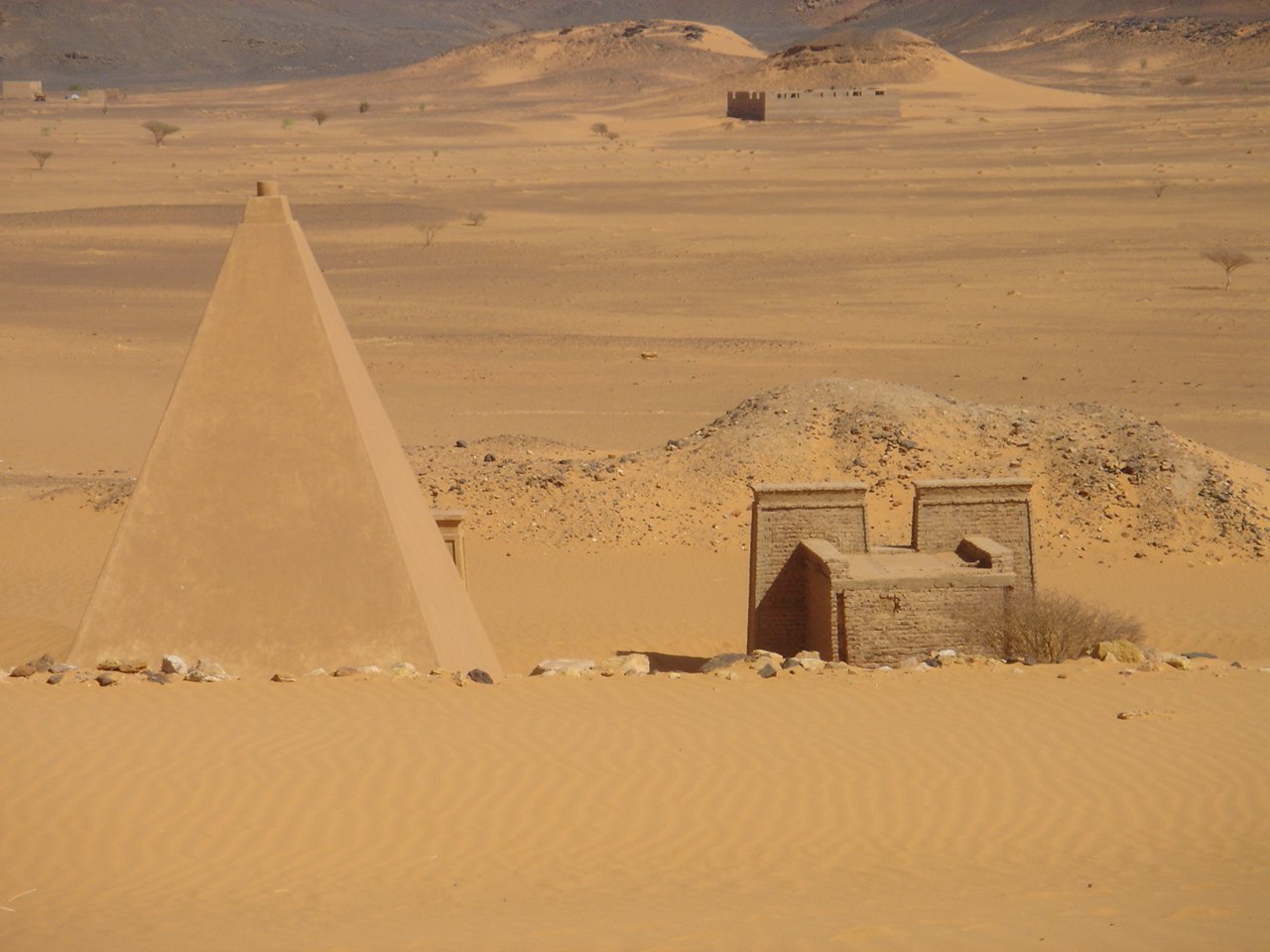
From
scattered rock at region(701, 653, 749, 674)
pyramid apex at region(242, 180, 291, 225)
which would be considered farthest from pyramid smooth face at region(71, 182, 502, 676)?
scattered rock at region(701, 653, 749, 674)

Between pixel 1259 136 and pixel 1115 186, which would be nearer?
pixel 1115 186

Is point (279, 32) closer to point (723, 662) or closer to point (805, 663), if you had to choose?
point (723, 662)

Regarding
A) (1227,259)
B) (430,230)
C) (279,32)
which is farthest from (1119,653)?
(279,32)

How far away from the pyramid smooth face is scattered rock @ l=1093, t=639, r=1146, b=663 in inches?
188

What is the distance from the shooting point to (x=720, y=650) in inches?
602

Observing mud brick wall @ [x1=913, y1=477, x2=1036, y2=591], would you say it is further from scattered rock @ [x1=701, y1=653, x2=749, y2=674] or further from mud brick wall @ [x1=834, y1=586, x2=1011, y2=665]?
scattered rock @ [x1=701, y1=653, x2=749, y2=674]

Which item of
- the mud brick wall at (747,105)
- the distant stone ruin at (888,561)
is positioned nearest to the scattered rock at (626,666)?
the distant stone ruin at (888,561)

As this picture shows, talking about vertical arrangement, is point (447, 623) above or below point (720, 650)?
above

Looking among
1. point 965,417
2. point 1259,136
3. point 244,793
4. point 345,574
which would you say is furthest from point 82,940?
point 1259,136

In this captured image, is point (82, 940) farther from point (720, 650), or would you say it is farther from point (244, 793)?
point (720, 650)

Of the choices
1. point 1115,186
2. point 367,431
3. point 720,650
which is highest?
point 1115,186

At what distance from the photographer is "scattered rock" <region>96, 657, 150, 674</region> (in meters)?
10.2

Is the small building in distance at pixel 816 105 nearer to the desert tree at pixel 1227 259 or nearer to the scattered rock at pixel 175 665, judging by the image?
the desert tree at pixel 1227 259

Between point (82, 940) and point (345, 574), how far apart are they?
128 inches
